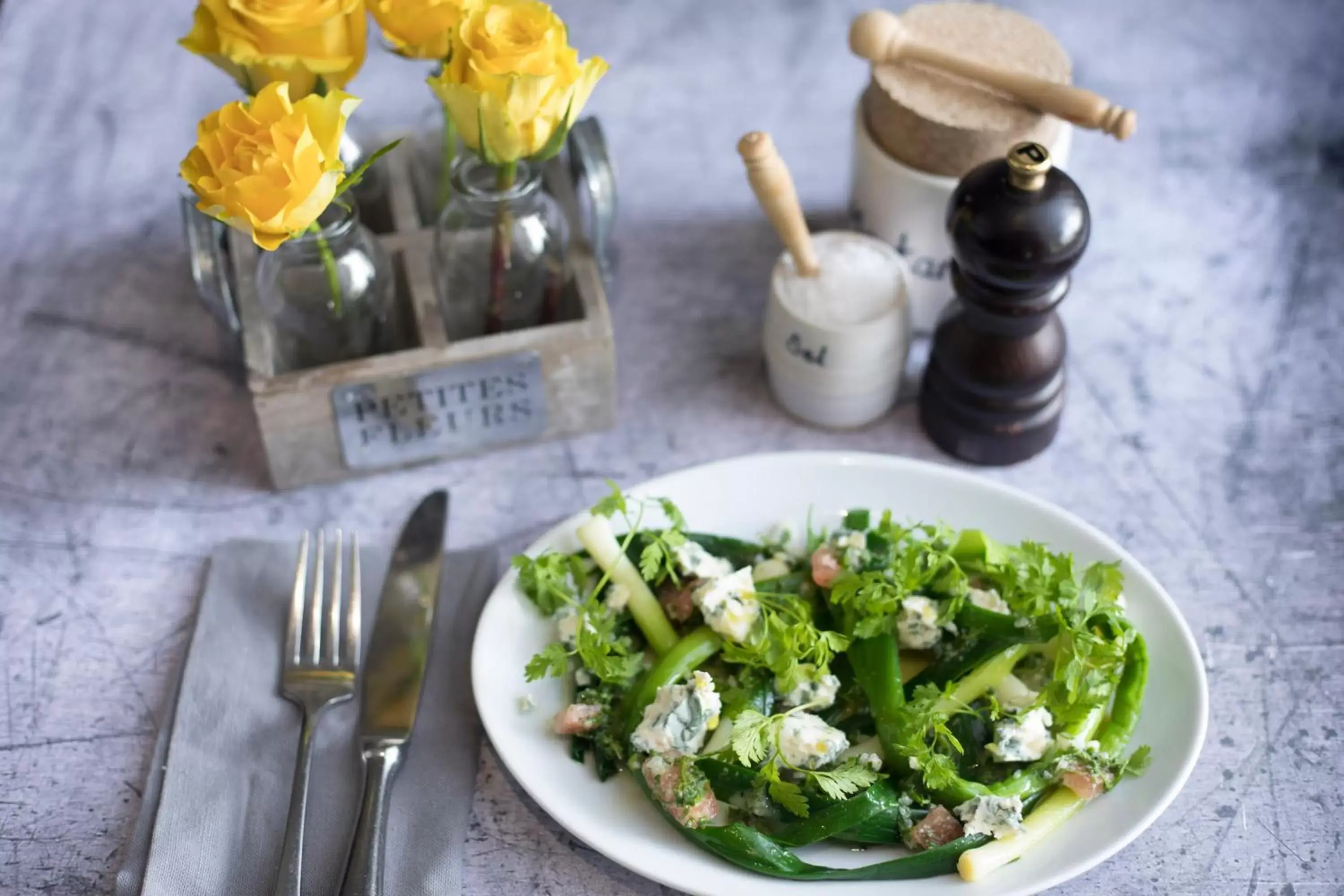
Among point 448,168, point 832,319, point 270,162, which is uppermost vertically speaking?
point 270,162

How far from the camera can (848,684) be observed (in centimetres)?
93

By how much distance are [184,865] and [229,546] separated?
0.86 ft

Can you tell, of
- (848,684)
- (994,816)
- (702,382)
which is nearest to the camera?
(994,816)

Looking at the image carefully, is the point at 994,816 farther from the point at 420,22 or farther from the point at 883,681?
the point at 420,22

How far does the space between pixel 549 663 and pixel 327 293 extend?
34 centimetres

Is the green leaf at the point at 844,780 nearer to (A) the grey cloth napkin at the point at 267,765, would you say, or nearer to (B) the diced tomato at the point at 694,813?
(B) the diced tomato at the point at 694,813

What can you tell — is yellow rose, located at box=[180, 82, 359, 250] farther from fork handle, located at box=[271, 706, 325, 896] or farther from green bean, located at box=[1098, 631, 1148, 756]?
green bean, located at box=[1098, 631, 1148, 756]

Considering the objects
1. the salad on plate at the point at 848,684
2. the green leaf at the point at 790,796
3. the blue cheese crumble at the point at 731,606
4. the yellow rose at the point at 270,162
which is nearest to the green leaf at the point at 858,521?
the salad on plate at the point at 848,684

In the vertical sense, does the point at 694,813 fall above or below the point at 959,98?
below

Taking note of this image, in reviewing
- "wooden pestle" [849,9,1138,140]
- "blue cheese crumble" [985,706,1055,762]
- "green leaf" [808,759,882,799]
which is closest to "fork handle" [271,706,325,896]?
"green leaf" [808,759,882,799]

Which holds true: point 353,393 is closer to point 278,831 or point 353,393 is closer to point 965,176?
point 278,831

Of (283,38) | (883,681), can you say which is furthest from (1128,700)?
(283,38)

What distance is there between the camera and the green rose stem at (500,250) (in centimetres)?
100

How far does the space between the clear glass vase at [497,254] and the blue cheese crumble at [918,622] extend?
1.25 feet
